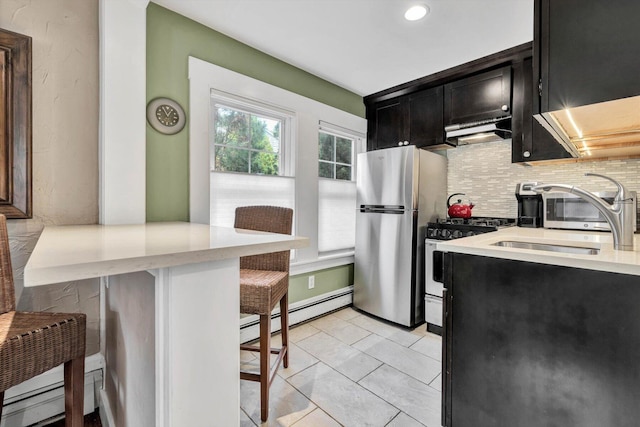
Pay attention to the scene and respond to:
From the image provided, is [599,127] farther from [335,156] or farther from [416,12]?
[335,156]

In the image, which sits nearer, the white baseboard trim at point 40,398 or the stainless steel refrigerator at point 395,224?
the white baseboard trim at point 40,398

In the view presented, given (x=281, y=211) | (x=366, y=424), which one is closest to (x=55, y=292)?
(x=281, y=211)

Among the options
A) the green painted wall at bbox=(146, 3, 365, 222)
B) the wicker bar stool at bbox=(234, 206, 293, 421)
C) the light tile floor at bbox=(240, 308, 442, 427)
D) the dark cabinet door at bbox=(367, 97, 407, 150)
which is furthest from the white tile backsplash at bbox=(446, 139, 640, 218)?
the green painted wall at bbox=(146, 3, 365, 222)

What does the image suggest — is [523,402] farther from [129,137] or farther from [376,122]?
[376,122]

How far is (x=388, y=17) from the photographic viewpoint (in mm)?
1948

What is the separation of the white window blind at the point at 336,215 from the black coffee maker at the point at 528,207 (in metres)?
1.57

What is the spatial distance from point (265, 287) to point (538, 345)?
1235 mm

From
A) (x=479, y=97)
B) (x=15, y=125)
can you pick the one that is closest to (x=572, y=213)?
(x=479, y=97)

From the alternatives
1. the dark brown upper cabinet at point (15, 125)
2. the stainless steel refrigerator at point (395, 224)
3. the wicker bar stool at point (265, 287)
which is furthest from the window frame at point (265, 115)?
the dark brown upper cabinet at point (15, 125)

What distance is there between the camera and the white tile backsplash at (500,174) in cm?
232

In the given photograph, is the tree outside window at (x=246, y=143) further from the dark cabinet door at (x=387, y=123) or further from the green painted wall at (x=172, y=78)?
the dark cabinet door at (x=387, y=123)

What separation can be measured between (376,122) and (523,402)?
2.81m

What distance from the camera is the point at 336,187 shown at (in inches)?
126

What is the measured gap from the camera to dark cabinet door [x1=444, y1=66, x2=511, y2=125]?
96.7 inches
